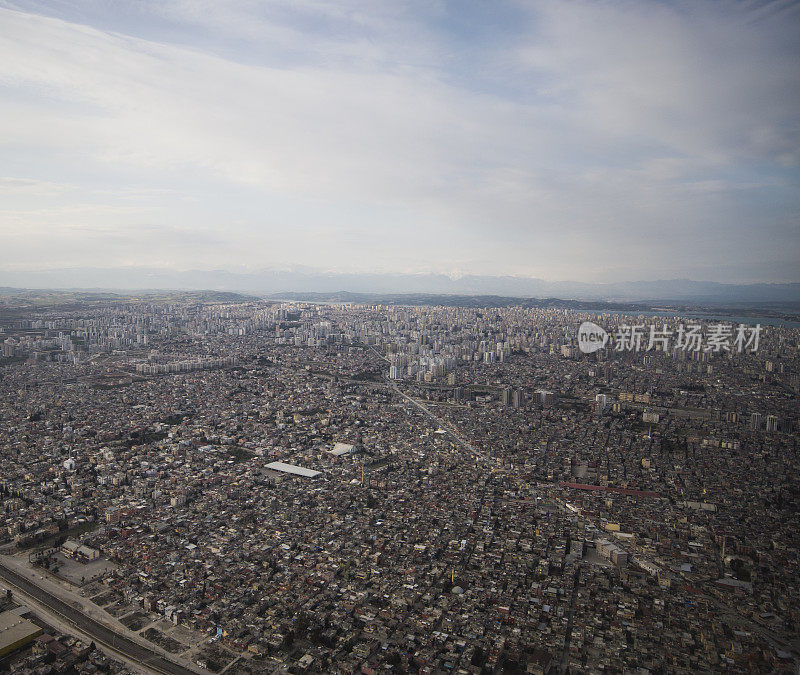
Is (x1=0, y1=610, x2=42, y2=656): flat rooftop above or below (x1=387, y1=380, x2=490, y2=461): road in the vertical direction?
below

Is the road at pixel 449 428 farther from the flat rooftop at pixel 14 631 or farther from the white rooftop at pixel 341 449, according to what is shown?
the flat rooftop at pixel 14 631

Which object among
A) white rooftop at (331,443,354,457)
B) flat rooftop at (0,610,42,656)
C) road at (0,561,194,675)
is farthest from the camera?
white rooftop at (331,443,354,457)

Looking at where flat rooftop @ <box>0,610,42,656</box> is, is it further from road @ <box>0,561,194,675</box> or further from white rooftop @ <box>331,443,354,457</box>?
white rooftop @ <box>331,443,354,457</box>

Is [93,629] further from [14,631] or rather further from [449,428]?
[449,428]

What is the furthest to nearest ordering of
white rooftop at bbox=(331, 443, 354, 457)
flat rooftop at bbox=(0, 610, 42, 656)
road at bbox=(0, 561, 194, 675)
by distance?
white rooftop at bbox=(331, 443, 354, 457), flat rooftop at bbox=(0, 610, 42, 656), road at bbox=(0, 561, 194, 675)

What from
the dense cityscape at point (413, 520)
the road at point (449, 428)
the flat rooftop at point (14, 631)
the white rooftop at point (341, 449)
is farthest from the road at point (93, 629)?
the road at point (449, 428)

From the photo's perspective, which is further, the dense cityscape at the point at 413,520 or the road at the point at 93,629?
the dense cityscape at the point at 413,520

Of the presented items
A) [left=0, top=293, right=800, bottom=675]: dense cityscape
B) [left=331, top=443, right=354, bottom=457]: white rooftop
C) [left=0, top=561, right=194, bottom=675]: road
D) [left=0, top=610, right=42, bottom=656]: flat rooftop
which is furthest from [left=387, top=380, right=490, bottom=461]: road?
[left=0, top=610, right=42, bottom=656]: flat rooftop
